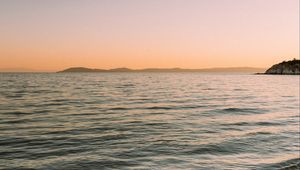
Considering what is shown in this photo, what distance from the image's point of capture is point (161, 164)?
1125cm

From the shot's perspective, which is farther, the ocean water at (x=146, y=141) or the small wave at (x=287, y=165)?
the ocean water at (x=146, y=141)

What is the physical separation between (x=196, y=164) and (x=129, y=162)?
2345 mm

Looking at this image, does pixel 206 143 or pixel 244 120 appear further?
pixel 244 120

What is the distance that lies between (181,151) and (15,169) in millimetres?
6184

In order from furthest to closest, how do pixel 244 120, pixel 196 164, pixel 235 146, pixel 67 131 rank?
1. pixel 244 120
2. pixel 67 131
3. pixel 235 146
4. pixel 196 164

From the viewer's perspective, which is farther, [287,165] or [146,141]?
[146,141]

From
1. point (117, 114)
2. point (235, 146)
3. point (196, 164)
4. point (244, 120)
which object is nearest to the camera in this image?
point (196, 164)

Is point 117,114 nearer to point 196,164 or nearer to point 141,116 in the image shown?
point 141,116

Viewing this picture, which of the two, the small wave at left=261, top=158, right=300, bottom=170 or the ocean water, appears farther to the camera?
the ocean water

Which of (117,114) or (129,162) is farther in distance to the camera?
(117,114)

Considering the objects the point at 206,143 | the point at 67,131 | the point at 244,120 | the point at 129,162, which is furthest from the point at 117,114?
the point at 129,162

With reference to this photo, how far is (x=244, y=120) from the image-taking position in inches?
877

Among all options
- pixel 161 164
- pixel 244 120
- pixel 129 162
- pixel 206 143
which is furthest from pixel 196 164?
pixel 244 120

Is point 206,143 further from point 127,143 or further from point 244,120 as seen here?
point 244,120
